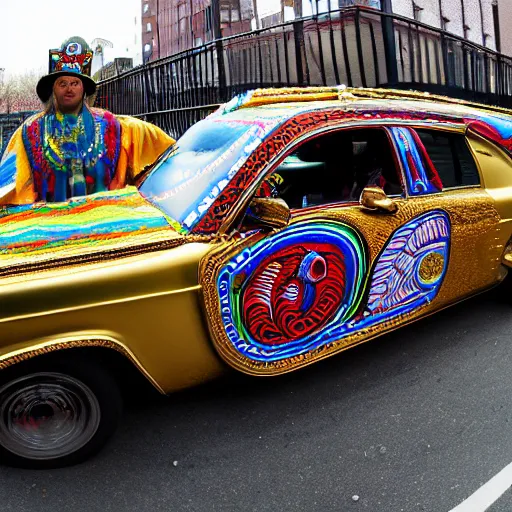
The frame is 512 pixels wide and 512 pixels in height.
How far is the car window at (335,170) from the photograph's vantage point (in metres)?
2.98

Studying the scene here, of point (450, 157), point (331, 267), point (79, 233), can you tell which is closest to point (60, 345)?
point (79, 233)

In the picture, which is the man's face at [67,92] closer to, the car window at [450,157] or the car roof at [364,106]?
the car roof at [364,106]

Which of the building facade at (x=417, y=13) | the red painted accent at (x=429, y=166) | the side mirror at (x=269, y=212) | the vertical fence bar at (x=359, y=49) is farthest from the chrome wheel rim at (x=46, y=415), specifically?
the building facade at (x=417, y=13)

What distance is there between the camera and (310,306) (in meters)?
2.85

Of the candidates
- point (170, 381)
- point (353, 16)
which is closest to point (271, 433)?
point (170, 381)

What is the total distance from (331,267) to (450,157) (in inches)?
50.6

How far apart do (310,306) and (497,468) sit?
3.65 ft

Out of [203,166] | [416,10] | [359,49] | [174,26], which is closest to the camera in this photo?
[203,166]

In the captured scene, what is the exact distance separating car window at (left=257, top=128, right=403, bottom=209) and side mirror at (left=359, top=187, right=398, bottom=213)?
0.06 meters

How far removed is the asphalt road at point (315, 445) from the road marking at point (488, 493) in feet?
0.09

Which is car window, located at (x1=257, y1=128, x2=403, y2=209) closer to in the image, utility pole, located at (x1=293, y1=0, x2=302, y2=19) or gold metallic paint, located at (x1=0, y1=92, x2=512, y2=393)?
gold metallic paint, located at (x1=0, y1=92, x2=512, y2=393)

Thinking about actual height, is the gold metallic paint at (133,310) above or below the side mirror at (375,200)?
below

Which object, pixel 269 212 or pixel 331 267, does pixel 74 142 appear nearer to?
pixel 269 212

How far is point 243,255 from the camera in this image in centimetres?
261
